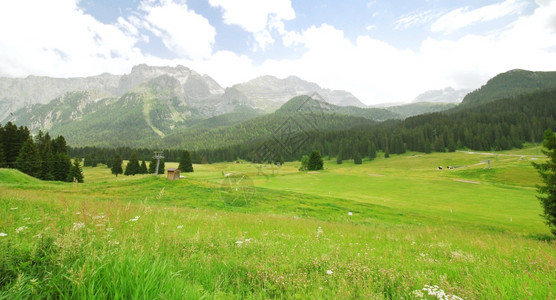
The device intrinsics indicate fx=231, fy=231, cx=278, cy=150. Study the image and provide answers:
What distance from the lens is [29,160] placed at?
53.3m

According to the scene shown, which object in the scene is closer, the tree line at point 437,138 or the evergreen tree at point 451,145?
the tree line at point 437,138

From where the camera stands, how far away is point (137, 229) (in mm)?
5484

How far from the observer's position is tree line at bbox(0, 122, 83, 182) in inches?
2092

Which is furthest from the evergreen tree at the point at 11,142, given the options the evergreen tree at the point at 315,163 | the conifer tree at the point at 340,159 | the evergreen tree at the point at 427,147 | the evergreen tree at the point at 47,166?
the evergreen tree at the point at 427,147

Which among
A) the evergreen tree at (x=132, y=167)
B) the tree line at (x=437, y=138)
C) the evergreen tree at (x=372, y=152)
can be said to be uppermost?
the tree line at (x=437, y=138)

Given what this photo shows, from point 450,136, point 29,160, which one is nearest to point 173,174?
point 29,160

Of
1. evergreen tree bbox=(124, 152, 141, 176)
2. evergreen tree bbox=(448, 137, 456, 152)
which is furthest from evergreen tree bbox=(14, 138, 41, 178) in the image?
evergreen tree bbox=(448, 137, 456, 152)

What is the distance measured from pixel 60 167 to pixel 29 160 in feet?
20.4

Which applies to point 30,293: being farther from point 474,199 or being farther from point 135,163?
point 135,163

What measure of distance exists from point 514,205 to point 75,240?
49445 mm

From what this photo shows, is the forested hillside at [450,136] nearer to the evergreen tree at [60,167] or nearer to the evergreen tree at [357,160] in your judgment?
the evergreen tree at [357,160]

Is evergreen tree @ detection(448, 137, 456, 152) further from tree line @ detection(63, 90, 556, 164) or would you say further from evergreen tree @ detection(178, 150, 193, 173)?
evergreen tree @ detection(178, 150, 193, 173)

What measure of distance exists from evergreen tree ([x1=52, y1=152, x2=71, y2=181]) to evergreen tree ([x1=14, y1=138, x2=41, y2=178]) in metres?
3.14

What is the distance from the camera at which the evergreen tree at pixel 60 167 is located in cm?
5784
